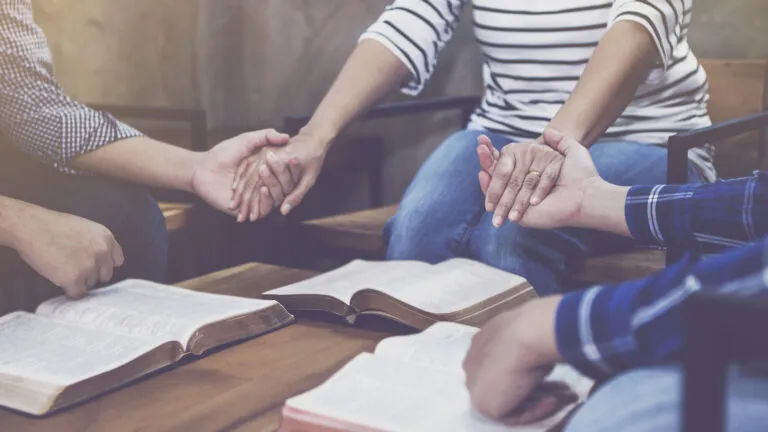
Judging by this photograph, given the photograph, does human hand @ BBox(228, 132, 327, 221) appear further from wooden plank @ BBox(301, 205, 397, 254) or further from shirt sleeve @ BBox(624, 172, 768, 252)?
shirt sleeve @ BBox(624, 172, 768, 252)

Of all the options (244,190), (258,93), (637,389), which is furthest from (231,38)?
(637,389)

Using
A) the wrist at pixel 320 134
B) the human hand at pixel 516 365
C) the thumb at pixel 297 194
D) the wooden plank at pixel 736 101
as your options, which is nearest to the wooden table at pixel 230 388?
the human hand at pixel 516 365

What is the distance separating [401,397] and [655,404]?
275 mm

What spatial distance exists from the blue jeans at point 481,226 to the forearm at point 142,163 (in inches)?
16.2

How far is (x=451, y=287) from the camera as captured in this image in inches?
47.3

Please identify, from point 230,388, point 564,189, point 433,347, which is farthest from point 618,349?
point 564,189

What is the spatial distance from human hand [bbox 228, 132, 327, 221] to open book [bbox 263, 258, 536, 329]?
0.97 ft

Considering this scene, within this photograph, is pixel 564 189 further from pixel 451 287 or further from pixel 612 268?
pixel 612 268

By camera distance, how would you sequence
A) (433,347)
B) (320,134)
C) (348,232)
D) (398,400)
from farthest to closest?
(348,232), (320,134), (433,347), (398,400)

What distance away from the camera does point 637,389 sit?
603 millimetres

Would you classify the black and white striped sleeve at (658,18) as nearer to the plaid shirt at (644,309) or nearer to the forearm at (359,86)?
the forearm at (359,86)

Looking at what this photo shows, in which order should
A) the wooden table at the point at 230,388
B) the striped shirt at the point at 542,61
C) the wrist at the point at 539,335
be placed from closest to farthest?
the wrist at the point at 539,335 → the wooden table at the point at 230,388 → the striped shirt at the point at 542,61

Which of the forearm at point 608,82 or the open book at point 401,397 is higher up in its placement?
the forearm at point 608,82

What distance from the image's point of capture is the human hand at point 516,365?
681mm
